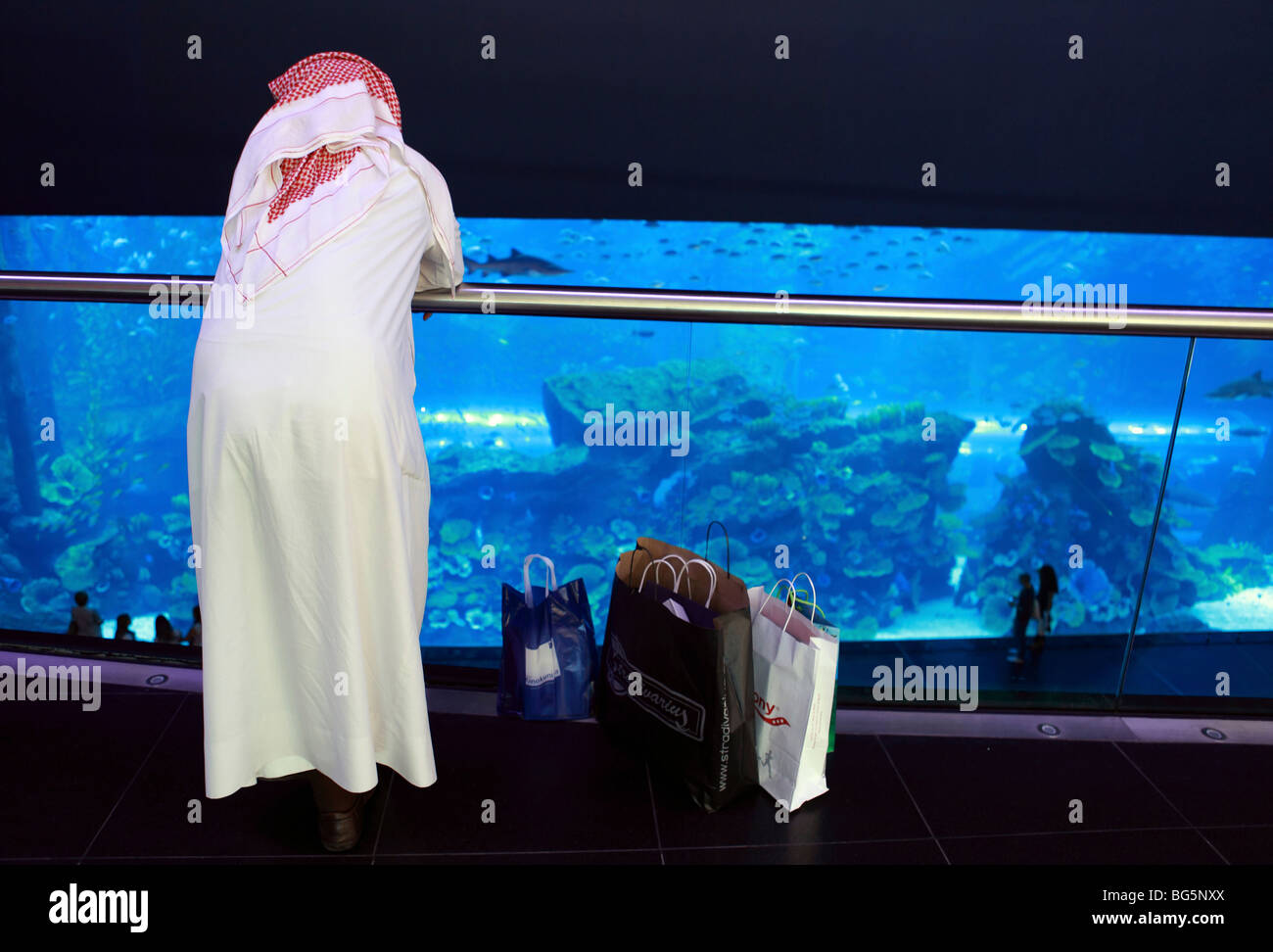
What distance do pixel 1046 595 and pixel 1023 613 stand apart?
0.12 metres

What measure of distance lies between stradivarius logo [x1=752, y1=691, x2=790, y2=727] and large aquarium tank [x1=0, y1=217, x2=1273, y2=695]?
48 cm

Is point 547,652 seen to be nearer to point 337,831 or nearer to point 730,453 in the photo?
point 337,831

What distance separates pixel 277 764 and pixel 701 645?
30.5 inches

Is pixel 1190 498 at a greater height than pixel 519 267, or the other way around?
pixel 519 267

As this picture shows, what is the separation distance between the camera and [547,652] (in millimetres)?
1910

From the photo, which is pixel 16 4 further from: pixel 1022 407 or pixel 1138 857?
pixel 1022 407

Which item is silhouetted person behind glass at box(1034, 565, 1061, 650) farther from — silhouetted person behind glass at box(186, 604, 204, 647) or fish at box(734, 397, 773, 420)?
fish at box(734, 397, 773, 420)

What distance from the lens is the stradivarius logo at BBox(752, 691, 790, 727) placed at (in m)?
1.64

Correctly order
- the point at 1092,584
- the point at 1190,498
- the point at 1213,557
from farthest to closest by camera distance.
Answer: the point at 1092,584 → the point at 1213,557 → the point at 1190,498

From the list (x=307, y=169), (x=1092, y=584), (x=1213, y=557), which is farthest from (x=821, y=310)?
(x=1092, y=584)

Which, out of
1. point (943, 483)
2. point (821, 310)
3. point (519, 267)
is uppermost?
point (519, 267)

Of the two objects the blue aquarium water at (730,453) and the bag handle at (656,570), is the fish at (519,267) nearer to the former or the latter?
the blue aquarium water at (730,453)

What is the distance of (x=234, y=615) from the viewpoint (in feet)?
4.66
